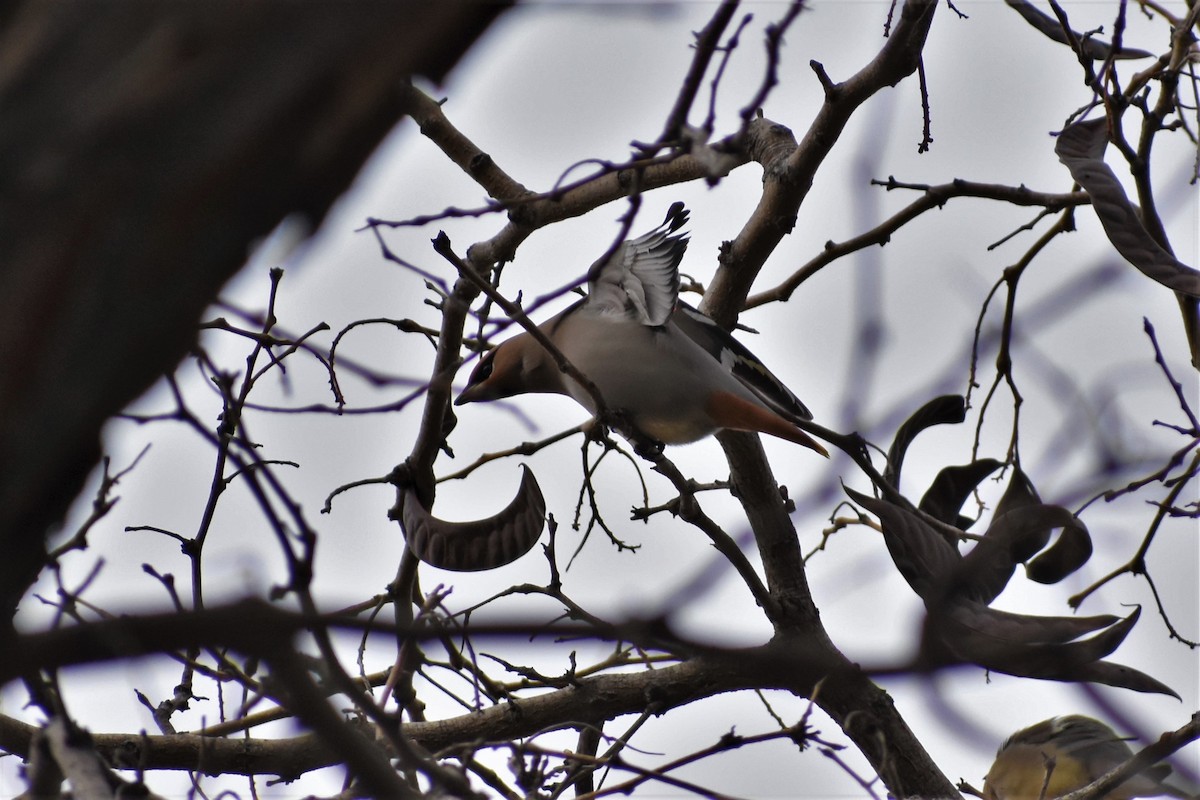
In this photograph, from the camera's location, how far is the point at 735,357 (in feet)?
11.2

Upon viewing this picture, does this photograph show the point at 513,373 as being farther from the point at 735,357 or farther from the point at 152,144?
the point at 152,144

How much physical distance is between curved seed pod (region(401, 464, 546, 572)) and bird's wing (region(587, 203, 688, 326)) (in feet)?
2.24

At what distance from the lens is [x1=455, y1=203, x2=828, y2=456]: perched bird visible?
122 inches

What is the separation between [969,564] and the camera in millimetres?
937

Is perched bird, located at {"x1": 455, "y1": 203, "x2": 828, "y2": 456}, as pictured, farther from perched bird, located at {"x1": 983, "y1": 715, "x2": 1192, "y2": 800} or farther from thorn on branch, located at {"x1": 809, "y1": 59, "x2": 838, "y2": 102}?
perched bird, located at {"x1": 983, "y1": 715, "x2": 1192, "y2": 800}

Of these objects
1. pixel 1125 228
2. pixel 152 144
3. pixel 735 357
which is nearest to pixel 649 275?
pixel 735 357

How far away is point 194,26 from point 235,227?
0.14 m

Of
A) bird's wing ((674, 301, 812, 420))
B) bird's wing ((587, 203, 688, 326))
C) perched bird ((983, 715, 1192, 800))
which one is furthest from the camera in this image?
perched bird ((983, 715, 1192, 800))

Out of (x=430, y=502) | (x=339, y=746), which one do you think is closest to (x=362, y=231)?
(x=430, y=502)

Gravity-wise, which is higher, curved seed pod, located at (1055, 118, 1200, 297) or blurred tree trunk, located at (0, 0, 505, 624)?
curved seed pod, located at (1055, 118, 1200, 297)

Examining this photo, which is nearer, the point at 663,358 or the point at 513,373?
the point at 663,358

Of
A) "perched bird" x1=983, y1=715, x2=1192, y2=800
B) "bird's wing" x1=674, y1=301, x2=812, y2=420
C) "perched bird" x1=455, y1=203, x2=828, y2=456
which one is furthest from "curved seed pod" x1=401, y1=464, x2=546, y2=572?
"perched bird" x1=983, y1=715, x2=1192, y2=800

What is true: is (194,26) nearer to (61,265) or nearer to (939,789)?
(61,265)

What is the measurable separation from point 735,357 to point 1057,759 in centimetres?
150
